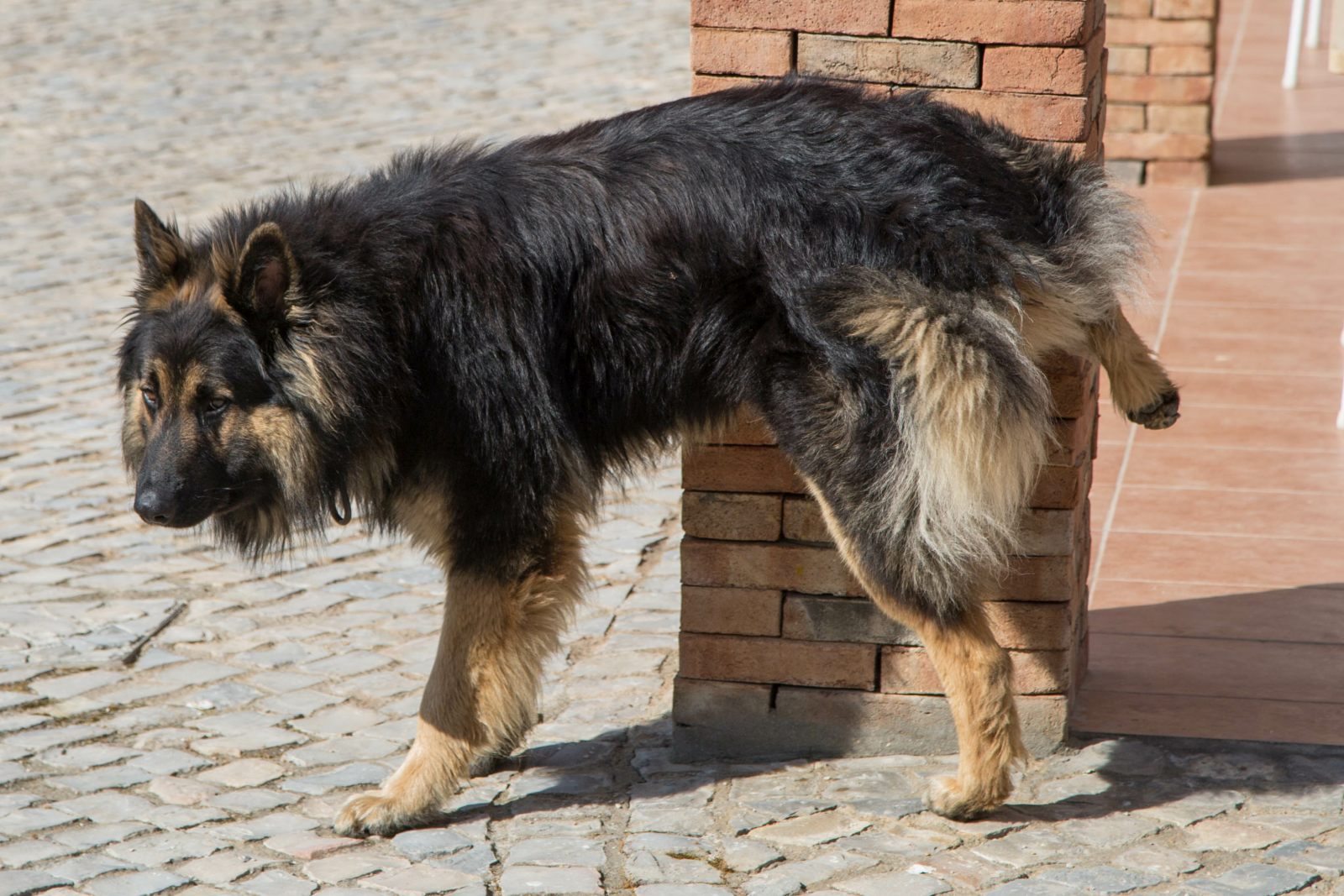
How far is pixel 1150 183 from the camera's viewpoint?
9.12m

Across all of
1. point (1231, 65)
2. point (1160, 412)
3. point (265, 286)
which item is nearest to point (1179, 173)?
point (1231, 65)

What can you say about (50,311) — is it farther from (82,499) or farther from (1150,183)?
(1150,183)

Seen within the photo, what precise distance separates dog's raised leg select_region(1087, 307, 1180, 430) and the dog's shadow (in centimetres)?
87

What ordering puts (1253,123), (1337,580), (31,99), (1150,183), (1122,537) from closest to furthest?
(1337,580) < (1122,537) < (1150,183) < (1253,123) < (31,99)

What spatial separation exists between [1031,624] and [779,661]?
0.66 meters

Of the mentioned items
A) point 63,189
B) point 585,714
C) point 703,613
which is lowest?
point 585,714

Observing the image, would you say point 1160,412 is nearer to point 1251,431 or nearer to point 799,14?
point 799,14

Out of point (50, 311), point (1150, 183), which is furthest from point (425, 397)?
point (1150, 183)

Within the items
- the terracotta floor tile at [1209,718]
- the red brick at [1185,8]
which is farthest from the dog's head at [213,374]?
the red brick at [1185,8]

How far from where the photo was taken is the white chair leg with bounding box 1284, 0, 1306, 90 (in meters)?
10.5

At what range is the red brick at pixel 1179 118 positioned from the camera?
8.82 metres

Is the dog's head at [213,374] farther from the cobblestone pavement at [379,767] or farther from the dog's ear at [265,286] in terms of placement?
the cobblestone pavement at [379,767]

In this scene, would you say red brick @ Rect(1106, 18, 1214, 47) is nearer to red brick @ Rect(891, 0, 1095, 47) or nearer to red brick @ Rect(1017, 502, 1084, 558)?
red brick @ Rect(891, 0, 1095, 47)

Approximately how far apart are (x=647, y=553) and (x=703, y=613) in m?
1.45
